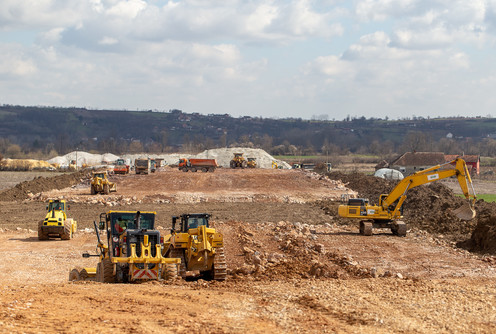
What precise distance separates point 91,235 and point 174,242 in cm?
1338

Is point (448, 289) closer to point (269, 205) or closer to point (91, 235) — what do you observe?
point (91, 235)

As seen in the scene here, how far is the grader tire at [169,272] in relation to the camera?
51.3ft

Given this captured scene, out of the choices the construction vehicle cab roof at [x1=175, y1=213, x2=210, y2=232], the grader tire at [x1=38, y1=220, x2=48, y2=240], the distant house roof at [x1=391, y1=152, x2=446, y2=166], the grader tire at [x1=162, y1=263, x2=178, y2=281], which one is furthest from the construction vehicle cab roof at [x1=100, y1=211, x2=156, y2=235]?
the distant house roof at [x1=391, y1=152, x2=446, y2=166]

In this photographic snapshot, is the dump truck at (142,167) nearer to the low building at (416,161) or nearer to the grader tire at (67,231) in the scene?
the low building at (416,161)

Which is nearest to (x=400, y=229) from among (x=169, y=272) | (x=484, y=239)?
(x=484, y=239)

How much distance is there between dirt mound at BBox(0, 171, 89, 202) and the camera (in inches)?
2032

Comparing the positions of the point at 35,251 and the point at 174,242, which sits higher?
the point at 174,242

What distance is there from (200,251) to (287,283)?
2.48 metres

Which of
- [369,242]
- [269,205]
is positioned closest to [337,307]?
[369,242]

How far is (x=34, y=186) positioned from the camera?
187 feet

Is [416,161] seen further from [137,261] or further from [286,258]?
[137,261]

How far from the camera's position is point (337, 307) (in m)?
13.3

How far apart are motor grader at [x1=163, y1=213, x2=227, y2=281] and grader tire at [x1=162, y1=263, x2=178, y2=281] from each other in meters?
1.26

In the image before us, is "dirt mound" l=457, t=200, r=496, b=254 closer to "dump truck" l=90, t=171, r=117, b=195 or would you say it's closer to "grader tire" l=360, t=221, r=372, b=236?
"grader tire" l=360, t=221, r=372, b=236
